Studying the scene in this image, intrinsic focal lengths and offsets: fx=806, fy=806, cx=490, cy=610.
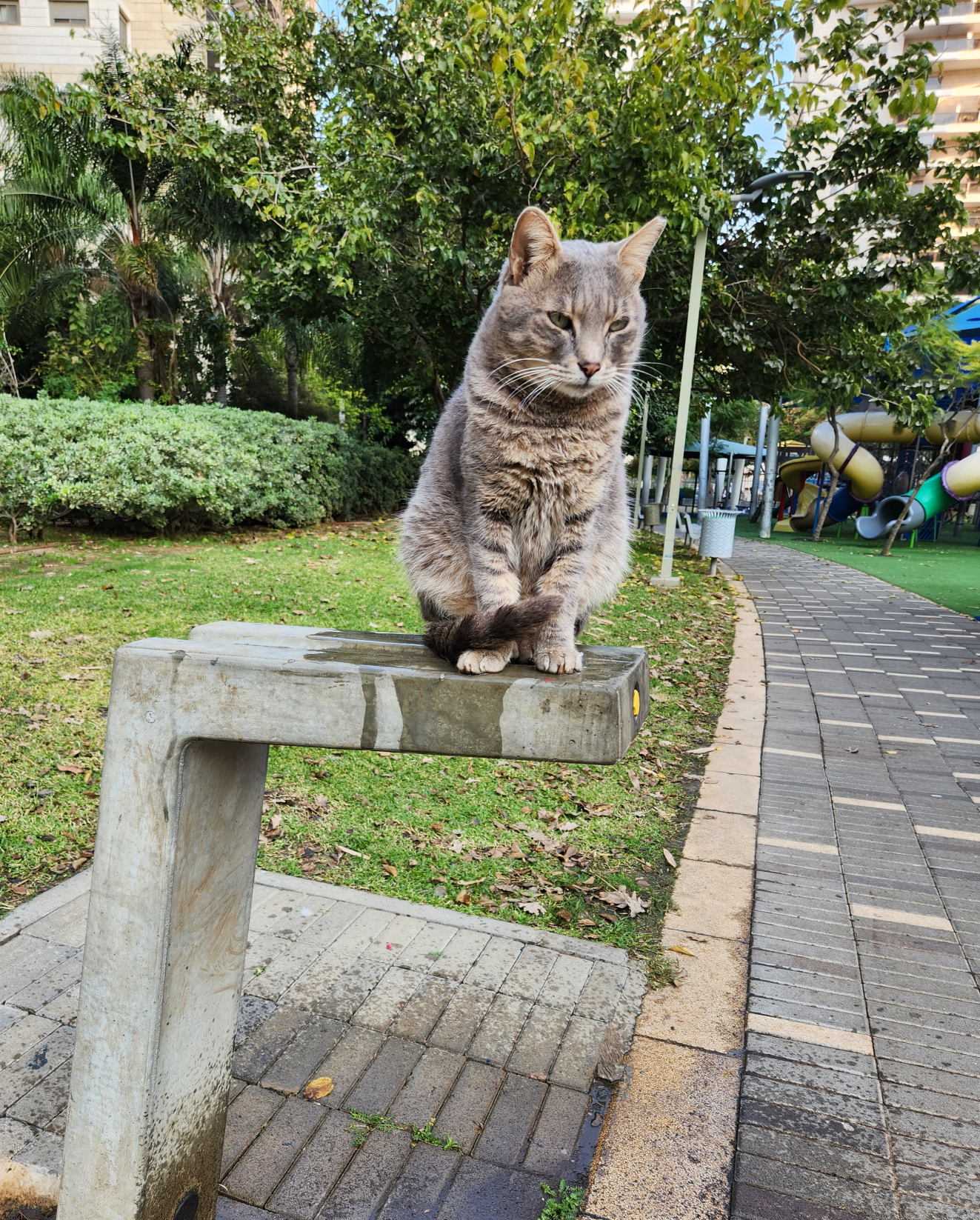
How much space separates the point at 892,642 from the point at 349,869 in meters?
6.98

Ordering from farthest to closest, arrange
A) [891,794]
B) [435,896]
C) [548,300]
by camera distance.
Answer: [891,794] → [435,896] → [548,300]

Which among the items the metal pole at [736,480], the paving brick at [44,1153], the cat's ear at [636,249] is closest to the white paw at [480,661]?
the cat's ear at [636,249]

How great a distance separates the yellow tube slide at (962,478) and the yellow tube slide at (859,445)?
1.83m

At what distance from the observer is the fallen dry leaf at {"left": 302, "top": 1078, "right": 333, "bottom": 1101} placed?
2289 mm

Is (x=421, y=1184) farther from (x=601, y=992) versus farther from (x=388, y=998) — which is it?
(x=601, y=992)

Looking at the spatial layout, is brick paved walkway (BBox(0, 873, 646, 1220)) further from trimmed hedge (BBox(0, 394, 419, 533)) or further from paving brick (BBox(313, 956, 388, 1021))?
trimmed hedge (BBox(0, 394, 419, 533))

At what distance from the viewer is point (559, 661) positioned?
1.98 metres

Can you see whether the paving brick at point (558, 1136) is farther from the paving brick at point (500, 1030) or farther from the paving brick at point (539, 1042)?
the paving brick at point (500, 1030)

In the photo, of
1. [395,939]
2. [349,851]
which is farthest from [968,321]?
[395,939]

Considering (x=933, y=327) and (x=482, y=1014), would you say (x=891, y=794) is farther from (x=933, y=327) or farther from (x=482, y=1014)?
(x=933, y=327)

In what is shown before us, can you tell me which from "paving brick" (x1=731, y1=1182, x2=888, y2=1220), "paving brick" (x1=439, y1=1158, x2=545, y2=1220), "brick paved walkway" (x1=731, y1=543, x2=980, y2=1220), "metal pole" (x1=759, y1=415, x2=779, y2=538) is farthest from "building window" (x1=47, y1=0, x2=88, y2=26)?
"paving brick" (x1=731, y1=1182, x2=888, y2=1220)

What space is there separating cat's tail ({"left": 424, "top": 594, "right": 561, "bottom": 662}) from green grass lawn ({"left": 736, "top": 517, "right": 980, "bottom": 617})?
1030cm

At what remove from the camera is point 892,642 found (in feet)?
27.7

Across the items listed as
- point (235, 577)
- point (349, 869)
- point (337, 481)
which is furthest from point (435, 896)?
point (337, 481)
